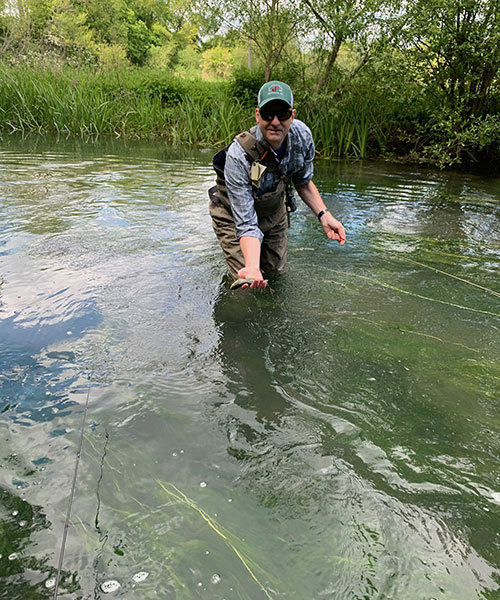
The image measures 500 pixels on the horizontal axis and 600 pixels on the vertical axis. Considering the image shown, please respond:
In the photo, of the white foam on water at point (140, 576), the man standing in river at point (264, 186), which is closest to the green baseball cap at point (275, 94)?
the man standing in river at point (264, 186)

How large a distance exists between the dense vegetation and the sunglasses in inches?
275

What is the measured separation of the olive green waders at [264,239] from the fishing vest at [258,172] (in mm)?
70

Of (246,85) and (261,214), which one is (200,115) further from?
(261,214)

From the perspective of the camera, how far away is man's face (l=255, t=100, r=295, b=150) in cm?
289

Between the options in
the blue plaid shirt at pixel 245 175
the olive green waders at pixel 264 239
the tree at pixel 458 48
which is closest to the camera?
the blue plaid shirt at pixel 245 175

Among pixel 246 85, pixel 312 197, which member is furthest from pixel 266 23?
pixel 312 197

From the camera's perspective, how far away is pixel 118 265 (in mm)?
4066

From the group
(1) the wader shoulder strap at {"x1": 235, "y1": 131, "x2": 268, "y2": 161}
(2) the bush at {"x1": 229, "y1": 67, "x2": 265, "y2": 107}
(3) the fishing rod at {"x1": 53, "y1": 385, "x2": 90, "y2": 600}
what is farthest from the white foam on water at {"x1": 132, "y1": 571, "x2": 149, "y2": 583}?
(2) the bush at {"x1": 229, "y1": 67, "x2": 265, "y2": 107}

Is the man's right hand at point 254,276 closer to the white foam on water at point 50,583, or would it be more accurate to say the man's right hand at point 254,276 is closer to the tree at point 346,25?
the white foam on water at point 50,583

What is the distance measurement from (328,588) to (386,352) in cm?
158

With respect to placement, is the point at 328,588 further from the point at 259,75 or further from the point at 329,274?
the point at 259,75

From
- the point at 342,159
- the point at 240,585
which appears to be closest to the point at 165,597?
the point at 240,585

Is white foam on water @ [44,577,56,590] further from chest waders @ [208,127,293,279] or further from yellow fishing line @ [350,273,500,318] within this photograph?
yellow fishing line @ [350,273,500,318]

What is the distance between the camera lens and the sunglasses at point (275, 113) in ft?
9.54
